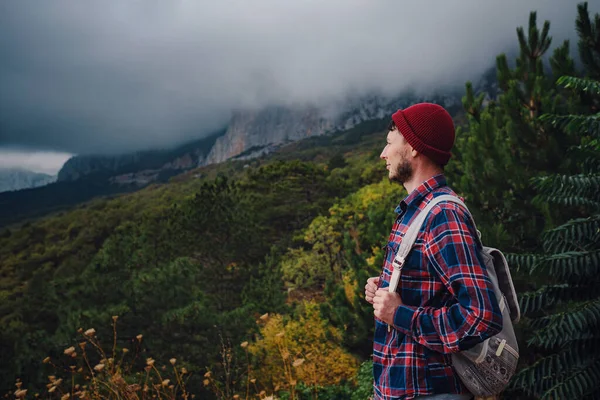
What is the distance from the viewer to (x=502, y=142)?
18.7 feet

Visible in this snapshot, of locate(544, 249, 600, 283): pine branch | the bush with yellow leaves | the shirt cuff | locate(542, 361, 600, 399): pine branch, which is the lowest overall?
the bush with yellow leaves

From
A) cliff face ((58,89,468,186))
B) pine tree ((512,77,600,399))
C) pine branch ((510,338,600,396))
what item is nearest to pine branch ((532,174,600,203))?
pine tree ((512,77,600,399))

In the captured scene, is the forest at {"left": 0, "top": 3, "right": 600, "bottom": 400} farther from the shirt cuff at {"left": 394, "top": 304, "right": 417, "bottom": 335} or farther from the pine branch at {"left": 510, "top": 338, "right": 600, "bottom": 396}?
the shirt cuff at {"left": 394, "top": 304, "right": 417, "bottom": 335}

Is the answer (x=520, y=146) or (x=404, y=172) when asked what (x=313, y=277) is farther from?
(x=404, y=172)

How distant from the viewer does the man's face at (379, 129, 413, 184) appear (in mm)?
1435

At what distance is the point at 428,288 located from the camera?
1276 millimetres

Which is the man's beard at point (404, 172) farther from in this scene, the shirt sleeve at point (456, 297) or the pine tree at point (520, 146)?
the pine tree at point (520, 146)

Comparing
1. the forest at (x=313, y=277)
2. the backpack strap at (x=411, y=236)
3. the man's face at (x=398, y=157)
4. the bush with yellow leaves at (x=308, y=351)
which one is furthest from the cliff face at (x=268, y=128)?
the backpack strap at (x=411, y=236)

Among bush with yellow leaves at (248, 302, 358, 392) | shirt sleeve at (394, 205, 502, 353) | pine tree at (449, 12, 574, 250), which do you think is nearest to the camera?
shirt sleeve at (394, 205, 502, 353)

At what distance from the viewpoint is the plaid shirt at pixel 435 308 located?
113cm

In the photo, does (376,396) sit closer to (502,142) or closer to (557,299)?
(557,299)

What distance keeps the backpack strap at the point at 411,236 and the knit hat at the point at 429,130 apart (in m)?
0.18

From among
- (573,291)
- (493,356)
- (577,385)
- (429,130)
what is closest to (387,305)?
(493,356)

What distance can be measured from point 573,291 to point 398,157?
8.37 feet
